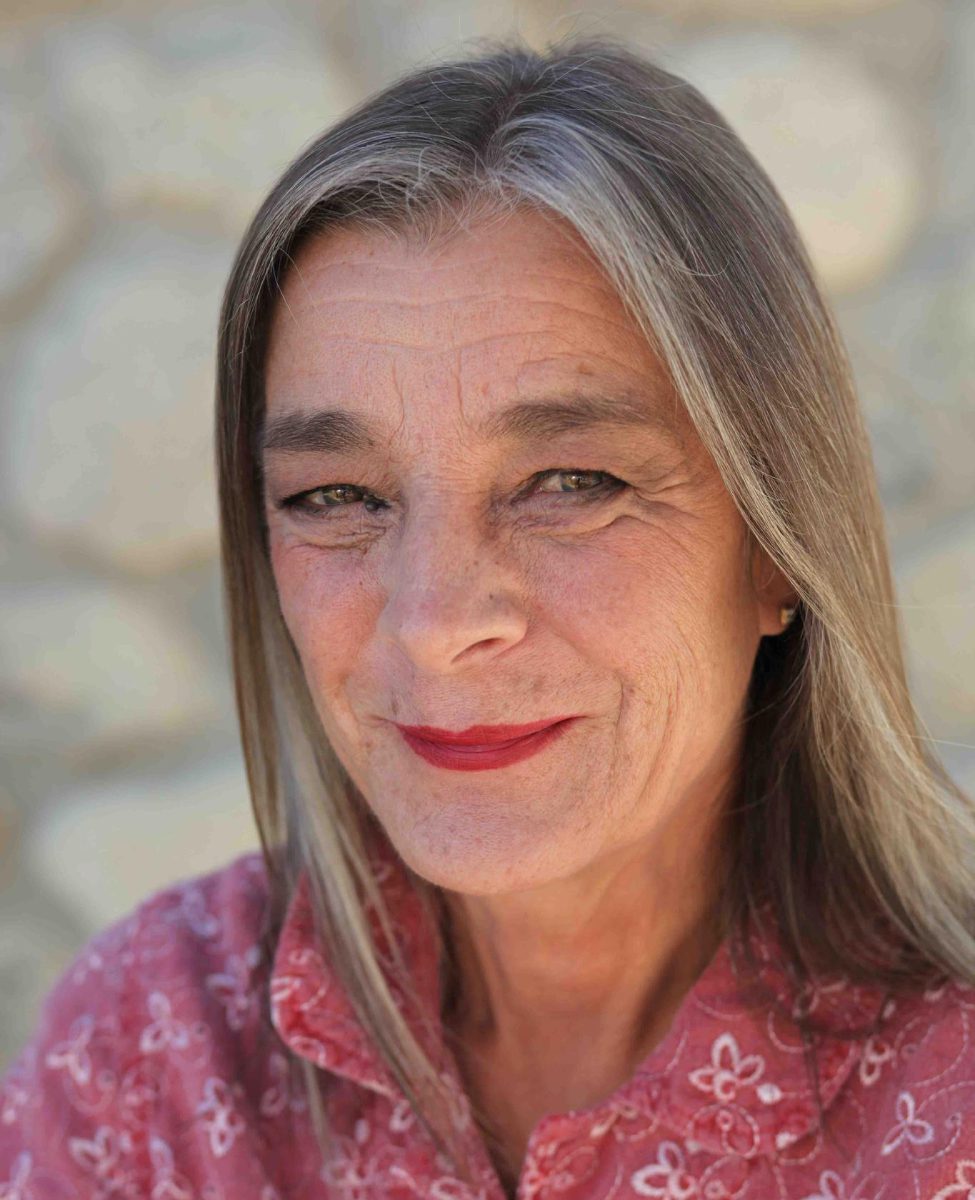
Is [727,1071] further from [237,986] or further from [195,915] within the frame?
[195,915]

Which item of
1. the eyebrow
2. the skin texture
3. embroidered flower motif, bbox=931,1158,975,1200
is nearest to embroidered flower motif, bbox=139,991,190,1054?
the skin texture

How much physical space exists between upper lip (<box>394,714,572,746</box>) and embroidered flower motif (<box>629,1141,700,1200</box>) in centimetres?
48

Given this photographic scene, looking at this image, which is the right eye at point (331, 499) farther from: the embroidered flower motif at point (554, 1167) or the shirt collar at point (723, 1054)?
the embroidered flower motif at point (554, 1167)

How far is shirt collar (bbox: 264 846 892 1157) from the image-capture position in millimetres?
1640

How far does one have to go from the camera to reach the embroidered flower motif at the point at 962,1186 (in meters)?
1.46

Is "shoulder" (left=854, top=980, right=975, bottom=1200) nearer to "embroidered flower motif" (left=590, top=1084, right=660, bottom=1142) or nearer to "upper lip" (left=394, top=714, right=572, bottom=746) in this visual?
"embroidered flower motif" (left=590, top=1084, right=660, bottom=1142)

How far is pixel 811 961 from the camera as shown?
1.73 metres

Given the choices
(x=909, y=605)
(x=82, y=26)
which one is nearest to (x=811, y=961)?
(x=909, y=605)

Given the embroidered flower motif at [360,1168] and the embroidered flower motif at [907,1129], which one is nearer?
the embroidered flower motif at [907,1129]

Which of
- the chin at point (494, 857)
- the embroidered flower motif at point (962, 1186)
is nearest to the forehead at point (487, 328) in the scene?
the chin at point (494, 857)

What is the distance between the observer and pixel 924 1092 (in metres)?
1.56

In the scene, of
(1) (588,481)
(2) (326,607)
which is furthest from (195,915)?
Result: (1) (588,481)

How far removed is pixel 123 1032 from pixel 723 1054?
2.46 feet

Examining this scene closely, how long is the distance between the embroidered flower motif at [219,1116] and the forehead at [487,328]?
0.84 metres
